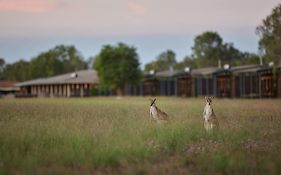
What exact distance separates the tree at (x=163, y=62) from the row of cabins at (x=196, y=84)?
44.0 meters

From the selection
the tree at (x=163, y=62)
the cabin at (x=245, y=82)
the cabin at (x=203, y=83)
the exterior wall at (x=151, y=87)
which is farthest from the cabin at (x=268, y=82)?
the tree at (x=163, y=62)

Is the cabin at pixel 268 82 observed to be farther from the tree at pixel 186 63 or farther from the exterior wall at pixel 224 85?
the tree at pixel 186 63

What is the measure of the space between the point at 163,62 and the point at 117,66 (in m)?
68.7

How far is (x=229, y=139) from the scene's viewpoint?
13.8 meters

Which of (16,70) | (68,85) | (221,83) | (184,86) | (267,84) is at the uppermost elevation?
(16,70)

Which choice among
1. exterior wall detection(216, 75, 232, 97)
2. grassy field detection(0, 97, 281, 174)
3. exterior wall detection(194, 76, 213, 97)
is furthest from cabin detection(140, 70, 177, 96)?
grassy field detection(0, 97, 281, 174)

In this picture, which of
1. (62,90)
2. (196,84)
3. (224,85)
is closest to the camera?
(224,85)

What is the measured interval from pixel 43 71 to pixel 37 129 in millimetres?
95914

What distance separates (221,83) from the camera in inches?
2606

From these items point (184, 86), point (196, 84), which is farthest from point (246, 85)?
point (184, 86)

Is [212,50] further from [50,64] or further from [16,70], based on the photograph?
[16,70]

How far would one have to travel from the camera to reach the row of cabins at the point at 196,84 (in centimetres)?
5862

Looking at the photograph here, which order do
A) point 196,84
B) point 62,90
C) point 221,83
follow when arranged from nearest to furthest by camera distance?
1. point 221,83
2. point 196,84
3. point 62,90

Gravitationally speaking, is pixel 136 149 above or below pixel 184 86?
below
